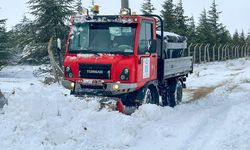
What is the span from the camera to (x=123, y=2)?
18406 mm

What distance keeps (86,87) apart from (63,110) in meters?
2.13

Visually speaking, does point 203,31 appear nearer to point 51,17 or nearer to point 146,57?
point 51,17

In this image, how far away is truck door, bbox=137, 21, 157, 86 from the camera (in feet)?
37.5

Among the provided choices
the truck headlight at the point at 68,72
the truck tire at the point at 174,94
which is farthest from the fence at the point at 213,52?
the truck headlight at the point at 68,72

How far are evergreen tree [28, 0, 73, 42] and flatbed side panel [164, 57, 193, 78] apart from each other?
46.0ft

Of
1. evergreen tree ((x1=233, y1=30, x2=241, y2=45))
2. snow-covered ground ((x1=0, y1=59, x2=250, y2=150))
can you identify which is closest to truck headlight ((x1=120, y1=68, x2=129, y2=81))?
snow-covered ground ((x1=0, y1=59, x2=250, y2=150))

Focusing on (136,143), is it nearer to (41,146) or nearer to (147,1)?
(41,146)

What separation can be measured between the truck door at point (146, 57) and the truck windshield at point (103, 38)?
361 mm

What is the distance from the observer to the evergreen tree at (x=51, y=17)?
94.6 ft

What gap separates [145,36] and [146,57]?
611 mm

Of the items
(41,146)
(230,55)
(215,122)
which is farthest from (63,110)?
(230,55)

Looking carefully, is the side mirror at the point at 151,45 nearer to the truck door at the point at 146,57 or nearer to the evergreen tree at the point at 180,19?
the truck door at the point at 146,57

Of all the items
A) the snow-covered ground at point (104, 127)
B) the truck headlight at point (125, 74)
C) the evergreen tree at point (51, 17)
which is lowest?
the snow-covered ground at point (104, 127)

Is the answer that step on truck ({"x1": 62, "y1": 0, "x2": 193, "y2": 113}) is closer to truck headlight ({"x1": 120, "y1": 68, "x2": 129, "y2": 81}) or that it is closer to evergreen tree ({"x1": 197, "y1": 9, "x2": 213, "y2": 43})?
truck headlight ({"x1": 120, "y1": 68, "x2": 129, "y2": 81})
